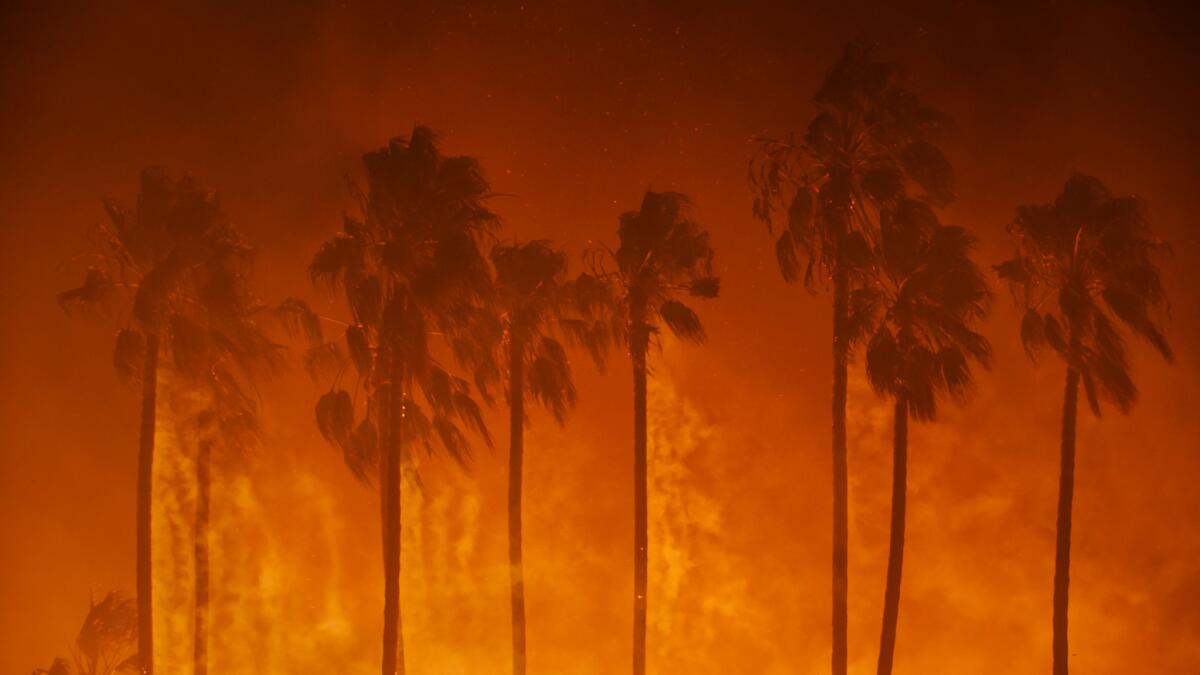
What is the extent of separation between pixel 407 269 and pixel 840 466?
714 centimetres

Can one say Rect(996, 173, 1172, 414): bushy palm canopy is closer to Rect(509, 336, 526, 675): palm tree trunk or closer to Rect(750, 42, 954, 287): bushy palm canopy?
Rect(750, 42, 954, 287): bushy palm canopy

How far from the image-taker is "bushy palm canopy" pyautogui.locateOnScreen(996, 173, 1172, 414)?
1564 centimetres

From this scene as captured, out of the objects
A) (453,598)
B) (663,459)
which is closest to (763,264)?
(663,459)

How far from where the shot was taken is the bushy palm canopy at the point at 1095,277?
51.3 feet

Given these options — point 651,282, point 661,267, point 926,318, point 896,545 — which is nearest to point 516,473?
point 651,282

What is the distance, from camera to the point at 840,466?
16234 millimetres

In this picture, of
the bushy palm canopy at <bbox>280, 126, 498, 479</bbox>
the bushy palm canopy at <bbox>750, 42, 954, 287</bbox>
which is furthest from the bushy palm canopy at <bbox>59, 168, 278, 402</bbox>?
the bushy palm canopy at <bbox>750, 42, 954, 287</bbox>

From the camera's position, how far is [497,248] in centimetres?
1727

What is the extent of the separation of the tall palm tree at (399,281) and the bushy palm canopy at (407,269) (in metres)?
0.01

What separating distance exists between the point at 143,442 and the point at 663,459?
34.4 ft

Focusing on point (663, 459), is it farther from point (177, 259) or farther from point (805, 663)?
point (177, 259)

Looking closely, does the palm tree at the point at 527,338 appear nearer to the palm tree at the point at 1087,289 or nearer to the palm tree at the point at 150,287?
the palm tree at the point at 150,287

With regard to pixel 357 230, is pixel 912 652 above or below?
below

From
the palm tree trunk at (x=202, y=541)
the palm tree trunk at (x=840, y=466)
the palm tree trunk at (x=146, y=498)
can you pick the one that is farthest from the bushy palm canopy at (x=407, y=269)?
the palm tree trunk at (x=840, y=466)
